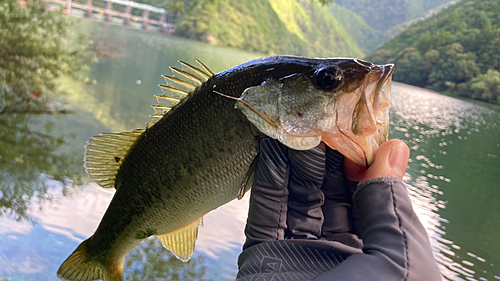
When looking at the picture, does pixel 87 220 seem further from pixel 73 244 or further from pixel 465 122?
pixel 465 122

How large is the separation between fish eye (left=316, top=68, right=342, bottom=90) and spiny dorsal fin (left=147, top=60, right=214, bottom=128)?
677 millimetres

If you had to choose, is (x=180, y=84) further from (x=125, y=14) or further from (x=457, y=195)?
(x=125, y=14)

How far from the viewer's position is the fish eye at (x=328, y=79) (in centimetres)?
153

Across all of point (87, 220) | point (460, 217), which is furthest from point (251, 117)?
point (460, 217)

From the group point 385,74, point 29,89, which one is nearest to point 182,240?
point 385,74

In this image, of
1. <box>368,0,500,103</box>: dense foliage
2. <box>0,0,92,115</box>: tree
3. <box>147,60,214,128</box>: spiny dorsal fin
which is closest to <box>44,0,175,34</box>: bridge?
<box>368,0,500,103</box>: dense foliage

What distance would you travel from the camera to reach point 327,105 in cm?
156

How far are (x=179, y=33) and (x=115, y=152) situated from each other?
7897 centimetres

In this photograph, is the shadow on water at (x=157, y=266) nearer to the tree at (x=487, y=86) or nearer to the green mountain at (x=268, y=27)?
the tree at (x=487, y=86)

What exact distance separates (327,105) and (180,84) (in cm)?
95

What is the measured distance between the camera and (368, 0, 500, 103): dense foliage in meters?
47.5

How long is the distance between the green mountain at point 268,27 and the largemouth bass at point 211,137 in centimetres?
6878

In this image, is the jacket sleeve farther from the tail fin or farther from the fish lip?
the tail fin

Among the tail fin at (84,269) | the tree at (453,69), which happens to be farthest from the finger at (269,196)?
the tree at (453,69)
